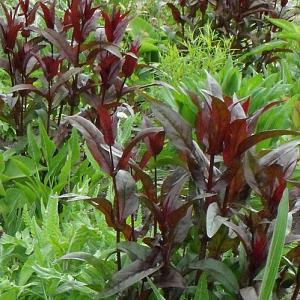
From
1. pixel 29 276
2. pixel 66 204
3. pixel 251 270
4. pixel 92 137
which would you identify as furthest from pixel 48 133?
pixel 251 270

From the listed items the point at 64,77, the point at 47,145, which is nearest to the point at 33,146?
the point at 47,145

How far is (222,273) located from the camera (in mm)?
1648

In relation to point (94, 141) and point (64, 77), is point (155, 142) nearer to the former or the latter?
point (94, 141)

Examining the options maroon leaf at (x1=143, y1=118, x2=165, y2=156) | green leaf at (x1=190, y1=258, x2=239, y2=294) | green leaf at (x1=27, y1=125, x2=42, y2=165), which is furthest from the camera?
green leaf at (x1=27, y1=125, x2=42, y2=165)

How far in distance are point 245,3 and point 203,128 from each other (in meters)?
2.63

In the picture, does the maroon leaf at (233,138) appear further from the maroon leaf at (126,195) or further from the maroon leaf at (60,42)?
the maroon leaf at (60,42)

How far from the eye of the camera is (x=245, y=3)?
4.11 m

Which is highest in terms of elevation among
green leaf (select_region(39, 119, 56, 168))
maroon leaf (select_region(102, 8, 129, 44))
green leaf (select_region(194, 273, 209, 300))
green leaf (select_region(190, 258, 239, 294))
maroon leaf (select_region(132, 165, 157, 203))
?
maroon leaf (select_region(102, 8, 129, 44))

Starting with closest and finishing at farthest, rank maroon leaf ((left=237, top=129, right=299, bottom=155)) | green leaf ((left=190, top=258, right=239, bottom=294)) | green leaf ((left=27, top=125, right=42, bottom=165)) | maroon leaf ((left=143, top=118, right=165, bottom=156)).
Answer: maroon leaf ((left=237, top=129, right=299, bottom=155)) < green leaf ((left=190, top=258, right=239, bottom=294)) < maroon leaf ((left=143, top=118, right=165, bottom=156)) < green leaf ((left=27, top=125, right=42, bottom=165))

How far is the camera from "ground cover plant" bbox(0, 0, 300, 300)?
1.60 meters

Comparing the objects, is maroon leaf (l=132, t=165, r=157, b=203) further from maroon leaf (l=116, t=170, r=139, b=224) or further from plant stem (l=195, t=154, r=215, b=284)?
plant stem (l=195, t=154, r=215, b=284)

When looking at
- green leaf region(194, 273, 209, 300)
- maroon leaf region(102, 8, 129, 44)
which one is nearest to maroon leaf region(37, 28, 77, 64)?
maroon leaf region(102, 8, 129, 44)

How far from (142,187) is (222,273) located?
30 centimetres

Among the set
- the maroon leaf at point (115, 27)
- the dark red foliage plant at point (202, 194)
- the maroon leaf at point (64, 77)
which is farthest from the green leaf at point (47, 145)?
the dark red foliage plant at point (202, 194)
